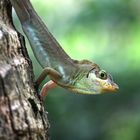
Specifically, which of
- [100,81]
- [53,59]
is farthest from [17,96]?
[100,81]

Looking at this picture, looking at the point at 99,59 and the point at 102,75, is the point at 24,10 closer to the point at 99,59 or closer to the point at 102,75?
the point at 102,75

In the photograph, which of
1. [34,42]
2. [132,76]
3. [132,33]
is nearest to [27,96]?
[34,42]

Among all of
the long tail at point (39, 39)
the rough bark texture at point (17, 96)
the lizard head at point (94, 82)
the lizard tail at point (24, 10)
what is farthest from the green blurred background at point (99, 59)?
the rough bark texture at point (17, 96)

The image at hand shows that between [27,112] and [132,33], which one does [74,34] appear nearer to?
[132,33]

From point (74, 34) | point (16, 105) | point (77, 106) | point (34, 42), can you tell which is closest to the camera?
point (16, 105)

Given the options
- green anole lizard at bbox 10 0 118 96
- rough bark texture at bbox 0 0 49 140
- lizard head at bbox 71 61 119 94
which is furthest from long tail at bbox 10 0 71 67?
rough bark texture at bbox 0 0 49 140

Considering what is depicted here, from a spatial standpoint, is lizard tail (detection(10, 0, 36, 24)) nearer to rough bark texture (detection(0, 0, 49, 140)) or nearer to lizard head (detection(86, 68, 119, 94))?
lizard head (detection(86, 68, 119, 94))
